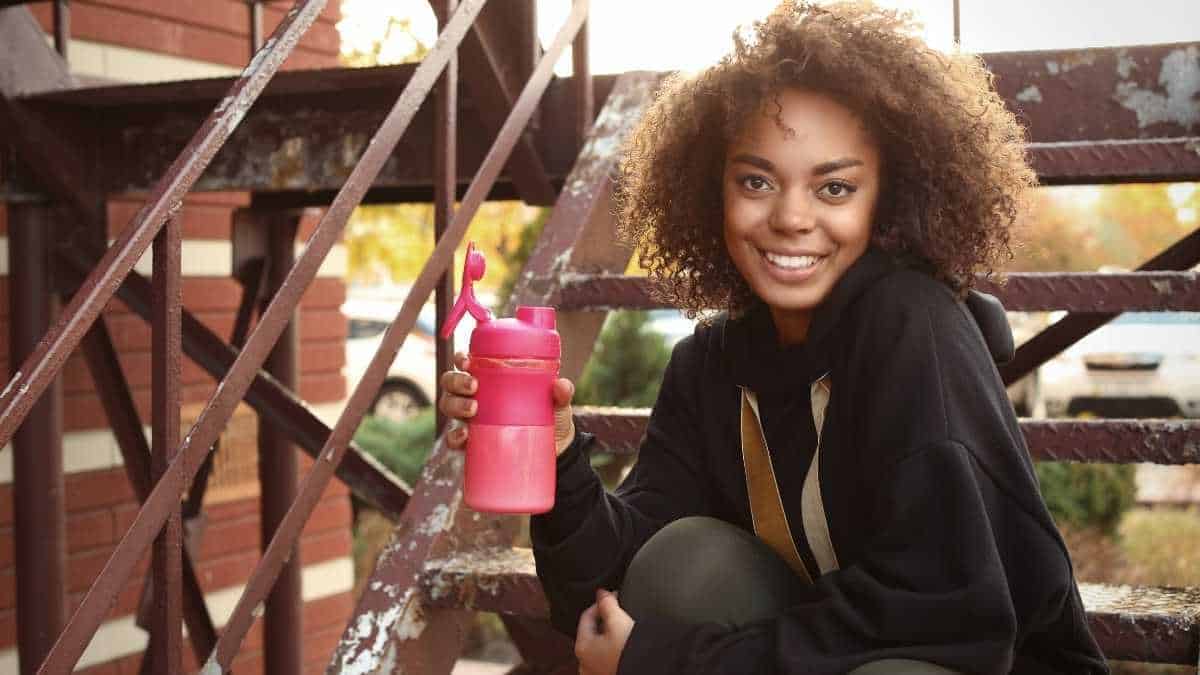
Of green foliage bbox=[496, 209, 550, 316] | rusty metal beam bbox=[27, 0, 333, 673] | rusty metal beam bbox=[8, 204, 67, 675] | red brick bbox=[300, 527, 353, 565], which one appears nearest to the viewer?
rusty metal beam bbox=[27, 0, 333, 673]

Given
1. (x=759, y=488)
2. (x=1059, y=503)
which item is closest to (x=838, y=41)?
(x=759, y=488)

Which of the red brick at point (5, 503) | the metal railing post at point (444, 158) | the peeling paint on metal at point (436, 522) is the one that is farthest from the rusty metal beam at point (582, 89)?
the red brick at point (5, 503)

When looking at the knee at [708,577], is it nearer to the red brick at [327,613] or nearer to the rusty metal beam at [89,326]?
the rusty metal beam at [89,326]

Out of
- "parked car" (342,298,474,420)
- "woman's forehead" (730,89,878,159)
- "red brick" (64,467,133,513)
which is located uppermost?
"woman's forehead" (730,89,878,159)

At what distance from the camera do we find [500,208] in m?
12.7

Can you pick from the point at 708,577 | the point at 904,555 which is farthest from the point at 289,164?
the point at 904,555

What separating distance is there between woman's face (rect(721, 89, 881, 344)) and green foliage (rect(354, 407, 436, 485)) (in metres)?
8.51

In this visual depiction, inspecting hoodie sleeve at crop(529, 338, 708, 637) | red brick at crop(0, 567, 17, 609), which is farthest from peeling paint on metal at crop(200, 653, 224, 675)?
red brick at crop(0, 567, 17, 609)

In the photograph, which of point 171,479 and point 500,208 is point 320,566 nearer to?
point 171,479

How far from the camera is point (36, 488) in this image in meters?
4.20

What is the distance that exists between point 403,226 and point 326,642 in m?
6.68

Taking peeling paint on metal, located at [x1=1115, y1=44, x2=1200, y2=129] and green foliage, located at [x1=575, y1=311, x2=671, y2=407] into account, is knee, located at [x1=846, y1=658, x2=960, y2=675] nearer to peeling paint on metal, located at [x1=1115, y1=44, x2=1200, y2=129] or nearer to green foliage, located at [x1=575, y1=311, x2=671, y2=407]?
peeling paint on metal, located at [x1=1115, y1=44, x2=1200, y2=129]

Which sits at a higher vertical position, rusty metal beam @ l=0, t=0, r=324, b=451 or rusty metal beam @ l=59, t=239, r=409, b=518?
rusty metal beam @ l=0, t=0, r=324, b=451

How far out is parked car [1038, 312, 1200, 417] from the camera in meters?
12.3
